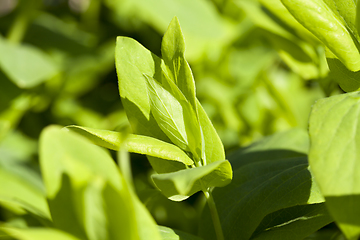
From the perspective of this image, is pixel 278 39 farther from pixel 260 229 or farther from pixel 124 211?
pixel 124 211

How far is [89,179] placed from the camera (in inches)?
10.8

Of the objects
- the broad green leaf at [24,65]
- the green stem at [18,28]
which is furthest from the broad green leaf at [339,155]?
the green stem at [18,28]

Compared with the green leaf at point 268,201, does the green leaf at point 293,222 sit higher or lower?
lower

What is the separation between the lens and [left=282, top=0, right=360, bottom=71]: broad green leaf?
36 centimetres

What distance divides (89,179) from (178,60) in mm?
146

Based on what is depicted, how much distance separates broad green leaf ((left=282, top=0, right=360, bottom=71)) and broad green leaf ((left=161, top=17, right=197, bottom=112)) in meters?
0.12

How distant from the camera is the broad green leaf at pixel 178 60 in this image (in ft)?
1.11

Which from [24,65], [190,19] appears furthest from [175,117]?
[190,19]

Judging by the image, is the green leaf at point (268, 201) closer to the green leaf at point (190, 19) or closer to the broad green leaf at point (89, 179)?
the broad green leaf at point (89, 179)

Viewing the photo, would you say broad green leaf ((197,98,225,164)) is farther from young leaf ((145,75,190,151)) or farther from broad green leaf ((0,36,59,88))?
broad green leaf ((0,36,59,88))

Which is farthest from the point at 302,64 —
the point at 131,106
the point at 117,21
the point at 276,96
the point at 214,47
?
the point at 117,21

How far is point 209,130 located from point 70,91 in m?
0.83

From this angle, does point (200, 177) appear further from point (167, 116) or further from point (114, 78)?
point (114, 78)

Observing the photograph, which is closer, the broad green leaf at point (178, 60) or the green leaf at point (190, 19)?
the broad green leaf at point (178, 60)
